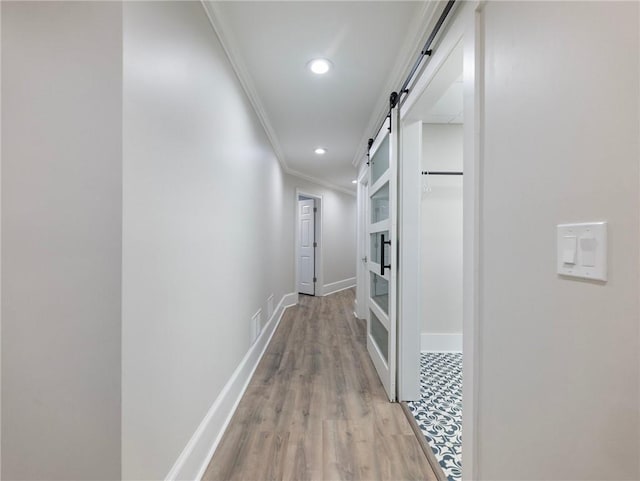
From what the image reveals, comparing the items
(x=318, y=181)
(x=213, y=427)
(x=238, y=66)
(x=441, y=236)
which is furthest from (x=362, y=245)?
(x=213, y=427)

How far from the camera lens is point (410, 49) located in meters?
1.71

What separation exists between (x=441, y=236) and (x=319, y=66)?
2059mm

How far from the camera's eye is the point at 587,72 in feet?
1.99

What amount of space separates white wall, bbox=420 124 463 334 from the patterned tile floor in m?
0.45

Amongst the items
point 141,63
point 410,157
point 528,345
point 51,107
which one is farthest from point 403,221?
point 51,107

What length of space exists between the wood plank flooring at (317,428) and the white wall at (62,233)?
0.87m

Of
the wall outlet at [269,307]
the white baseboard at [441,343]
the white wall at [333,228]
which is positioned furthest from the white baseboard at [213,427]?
the white wall at [333,228]

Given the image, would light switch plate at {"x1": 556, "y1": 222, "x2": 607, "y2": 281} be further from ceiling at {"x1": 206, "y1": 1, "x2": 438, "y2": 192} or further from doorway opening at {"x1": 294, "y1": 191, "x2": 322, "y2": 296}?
doorway opening at {"x1": 294, "y1": 191, "x2": 322, "y2": 296}

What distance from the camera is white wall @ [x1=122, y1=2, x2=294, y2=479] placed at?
3.01 feet

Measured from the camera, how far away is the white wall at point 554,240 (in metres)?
0.54

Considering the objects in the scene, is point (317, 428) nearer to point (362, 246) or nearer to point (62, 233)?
point (62, 233)

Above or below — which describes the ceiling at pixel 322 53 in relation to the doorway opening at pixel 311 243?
above

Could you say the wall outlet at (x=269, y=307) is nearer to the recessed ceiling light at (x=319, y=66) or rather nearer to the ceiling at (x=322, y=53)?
the ceiling at (x=322, y=53)

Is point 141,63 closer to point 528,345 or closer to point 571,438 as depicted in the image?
point 528,345
